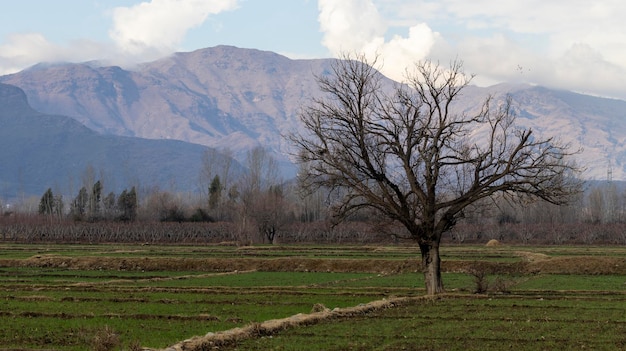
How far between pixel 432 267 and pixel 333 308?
7.03 meters

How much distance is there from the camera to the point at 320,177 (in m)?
43.5

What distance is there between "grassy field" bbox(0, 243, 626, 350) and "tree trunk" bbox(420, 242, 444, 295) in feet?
3.18

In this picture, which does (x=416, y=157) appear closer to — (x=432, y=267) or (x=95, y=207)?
(x=432, y=267)

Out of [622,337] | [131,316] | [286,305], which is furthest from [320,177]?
[622,337]

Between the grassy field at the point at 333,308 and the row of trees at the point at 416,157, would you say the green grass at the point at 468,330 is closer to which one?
the grassy field at the point at 333,308

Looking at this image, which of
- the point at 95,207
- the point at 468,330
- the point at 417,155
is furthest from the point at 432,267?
the point at 95,207

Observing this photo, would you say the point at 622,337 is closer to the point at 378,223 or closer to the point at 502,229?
the point at 378,223

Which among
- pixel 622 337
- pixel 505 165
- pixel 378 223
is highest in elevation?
pixel 505 165

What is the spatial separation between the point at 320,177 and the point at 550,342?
69.0 feet

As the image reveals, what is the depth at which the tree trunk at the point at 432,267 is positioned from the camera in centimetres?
4062

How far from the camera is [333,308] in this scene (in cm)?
3584

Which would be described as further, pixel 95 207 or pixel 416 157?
pixel 95 207

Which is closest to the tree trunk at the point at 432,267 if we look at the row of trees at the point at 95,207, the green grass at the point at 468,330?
the green grass at the point at 468,330

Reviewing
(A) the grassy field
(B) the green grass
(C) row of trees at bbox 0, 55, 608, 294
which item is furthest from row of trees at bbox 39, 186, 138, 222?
(B) the green grass
